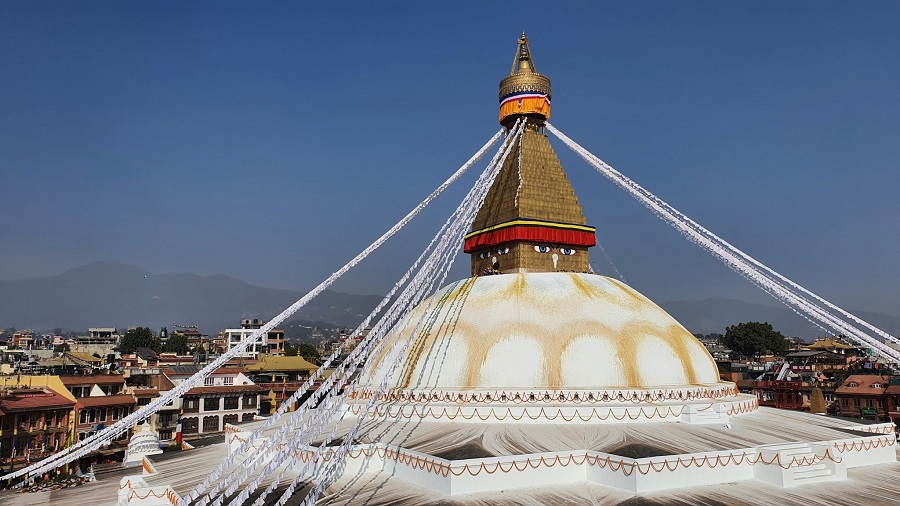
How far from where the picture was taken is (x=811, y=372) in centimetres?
4884

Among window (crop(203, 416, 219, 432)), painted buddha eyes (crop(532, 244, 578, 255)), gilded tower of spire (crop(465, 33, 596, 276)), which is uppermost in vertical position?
gilded tower of spire (crop(465, 33, 596, 276))

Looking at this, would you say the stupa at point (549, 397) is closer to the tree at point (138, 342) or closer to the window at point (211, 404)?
the window at point (211, 404)

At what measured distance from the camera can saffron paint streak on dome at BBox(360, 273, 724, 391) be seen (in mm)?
15023

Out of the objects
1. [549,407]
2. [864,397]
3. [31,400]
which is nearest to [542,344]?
[549,407]

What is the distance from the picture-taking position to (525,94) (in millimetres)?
20812

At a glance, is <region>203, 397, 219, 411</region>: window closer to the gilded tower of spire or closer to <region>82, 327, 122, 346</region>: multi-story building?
the gilded tower of spire

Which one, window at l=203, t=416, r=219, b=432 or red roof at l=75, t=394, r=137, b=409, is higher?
red roof at l=75, t=394, r=137, b=409

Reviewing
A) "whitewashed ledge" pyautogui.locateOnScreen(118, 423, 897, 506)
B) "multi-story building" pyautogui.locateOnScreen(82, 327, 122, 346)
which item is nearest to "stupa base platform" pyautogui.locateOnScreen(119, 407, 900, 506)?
"whitewashed ledge" pyautogui.locateOnScreen(118, 423, 897, 506)

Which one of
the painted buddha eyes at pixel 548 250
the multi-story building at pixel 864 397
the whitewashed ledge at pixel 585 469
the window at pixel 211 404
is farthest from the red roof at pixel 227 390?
the multi-story building at pixel 864 397

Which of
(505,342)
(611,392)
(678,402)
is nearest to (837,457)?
(678,402)

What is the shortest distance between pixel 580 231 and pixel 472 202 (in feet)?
14.4

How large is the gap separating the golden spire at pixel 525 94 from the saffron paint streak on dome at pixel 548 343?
19.3ft

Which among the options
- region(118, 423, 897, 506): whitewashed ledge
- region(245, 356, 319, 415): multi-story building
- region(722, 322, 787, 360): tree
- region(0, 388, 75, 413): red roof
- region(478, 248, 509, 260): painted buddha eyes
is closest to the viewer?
region(118, 423, 897, 506): whitewashed ledge

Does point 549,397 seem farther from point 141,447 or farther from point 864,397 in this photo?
point 864,397
